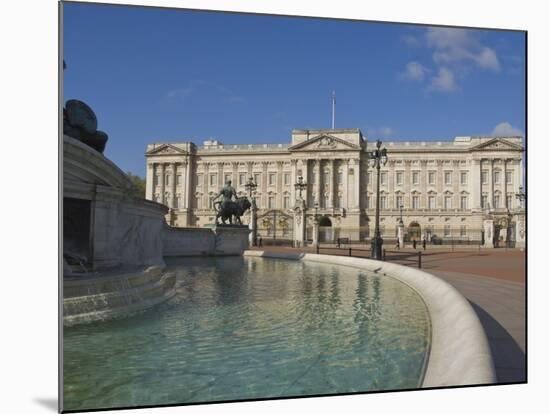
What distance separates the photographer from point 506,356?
494 cm

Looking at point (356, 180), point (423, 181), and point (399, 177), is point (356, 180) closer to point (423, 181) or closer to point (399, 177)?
point (399, 177)

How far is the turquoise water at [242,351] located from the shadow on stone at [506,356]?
783 millimetres

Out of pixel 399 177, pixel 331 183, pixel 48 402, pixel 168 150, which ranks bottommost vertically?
pixel 48 402

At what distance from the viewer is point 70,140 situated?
26.6ft

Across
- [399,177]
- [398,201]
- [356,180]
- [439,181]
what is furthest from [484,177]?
[356,180]

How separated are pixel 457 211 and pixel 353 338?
66.6 meters

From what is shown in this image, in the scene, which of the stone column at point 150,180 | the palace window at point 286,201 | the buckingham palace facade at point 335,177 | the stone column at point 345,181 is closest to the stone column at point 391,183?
the buckingham palace facade at point 335,177

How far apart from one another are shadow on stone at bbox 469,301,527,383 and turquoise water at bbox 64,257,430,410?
2.57 ft

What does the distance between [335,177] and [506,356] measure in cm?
6504

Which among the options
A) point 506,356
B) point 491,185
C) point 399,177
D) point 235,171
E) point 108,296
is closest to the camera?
point 506,356

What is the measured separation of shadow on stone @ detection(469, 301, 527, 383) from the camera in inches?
186

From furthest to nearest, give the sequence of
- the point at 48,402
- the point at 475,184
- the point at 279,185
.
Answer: the point at 279,185
the point at 475,184
the point at 48,402

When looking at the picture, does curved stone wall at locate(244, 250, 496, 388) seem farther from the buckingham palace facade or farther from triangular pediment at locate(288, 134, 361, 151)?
triangular pediment at locate(288, 134, 361, 151)

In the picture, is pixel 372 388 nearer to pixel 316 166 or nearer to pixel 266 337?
pixel 266 337
